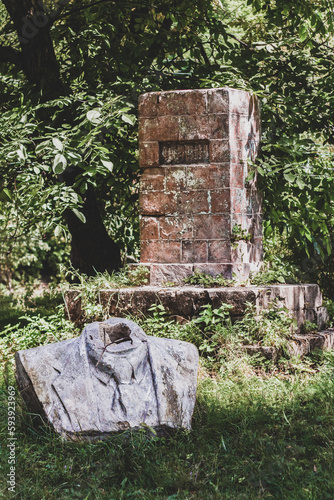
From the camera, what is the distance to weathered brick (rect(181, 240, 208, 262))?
573cm

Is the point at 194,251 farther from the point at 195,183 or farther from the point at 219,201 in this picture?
the point at 195,183

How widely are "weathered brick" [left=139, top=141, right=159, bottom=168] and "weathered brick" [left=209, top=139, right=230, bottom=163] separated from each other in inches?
21.1

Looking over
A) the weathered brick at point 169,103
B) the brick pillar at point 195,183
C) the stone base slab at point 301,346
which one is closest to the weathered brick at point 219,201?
the brick pillar at point 195,183

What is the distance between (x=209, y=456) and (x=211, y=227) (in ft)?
8.84

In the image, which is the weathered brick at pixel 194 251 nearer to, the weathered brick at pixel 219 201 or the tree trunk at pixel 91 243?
the weathered brick at pixel 219 201

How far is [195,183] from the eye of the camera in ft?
18.9

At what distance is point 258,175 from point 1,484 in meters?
4.08

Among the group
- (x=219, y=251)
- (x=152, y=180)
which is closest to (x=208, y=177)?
(x=152, y=180)

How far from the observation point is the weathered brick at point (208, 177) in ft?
18.6

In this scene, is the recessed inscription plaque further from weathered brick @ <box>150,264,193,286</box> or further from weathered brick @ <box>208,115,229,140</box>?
weathered brick @ <box>150,264,193,286</box>

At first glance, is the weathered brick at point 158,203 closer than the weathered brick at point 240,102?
No

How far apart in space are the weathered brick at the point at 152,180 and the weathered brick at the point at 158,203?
1.9 inches

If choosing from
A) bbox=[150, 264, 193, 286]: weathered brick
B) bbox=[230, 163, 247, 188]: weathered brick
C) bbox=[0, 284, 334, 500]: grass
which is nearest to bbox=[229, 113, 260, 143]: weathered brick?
bbox=[230, 163, 247, 188]: weathered brick

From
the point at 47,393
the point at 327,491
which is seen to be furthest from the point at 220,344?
the point at 327,491
